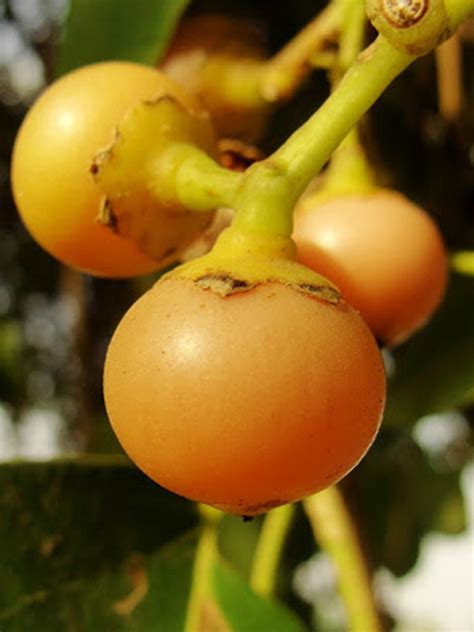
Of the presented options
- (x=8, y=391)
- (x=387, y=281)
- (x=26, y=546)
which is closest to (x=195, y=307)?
(x=387, y=281)

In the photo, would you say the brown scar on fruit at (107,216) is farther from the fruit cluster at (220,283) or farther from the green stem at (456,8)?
the green stem at (456,8)

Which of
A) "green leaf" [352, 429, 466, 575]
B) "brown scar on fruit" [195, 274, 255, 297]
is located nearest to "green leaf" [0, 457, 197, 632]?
"brown scar on fruit" [195, 274, 255, 297]

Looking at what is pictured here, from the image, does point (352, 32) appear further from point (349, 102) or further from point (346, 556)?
point (346, 556)

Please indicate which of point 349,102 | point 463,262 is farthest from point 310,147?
point 463,262

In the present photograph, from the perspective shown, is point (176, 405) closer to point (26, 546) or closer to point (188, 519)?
point (26, 546)

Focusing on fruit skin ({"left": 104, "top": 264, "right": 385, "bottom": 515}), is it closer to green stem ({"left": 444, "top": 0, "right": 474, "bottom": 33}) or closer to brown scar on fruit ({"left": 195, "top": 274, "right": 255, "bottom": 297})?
brown scar on fruit ({"left": 195, "top": 274, "right": 255, "bottom": 297})

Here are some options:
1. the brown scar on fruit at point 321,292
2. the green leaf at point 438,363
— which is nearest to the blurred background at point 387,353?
the green leaf at point 438,363
